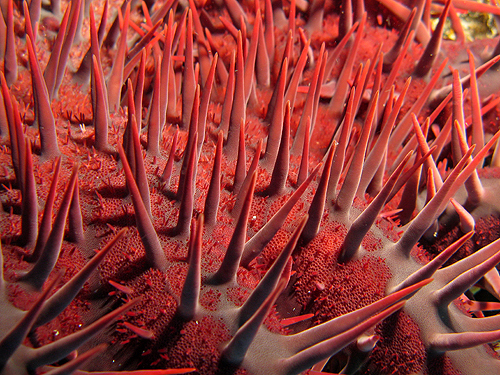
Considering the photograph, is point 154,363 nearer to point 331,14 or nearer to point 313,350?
point 313,350

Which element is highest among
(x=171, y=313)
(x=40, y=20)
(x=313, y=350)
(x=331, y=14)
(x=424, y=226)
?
(x=331, y=14)

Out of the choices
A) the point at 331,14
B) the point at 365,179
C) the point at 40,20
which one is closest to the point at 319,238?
the point at 365,179

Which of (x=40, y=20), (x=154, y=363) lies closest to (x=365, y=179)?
(x=154, y=363)

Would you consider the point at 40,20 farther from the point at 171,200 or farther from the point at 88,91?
the point at 171,200

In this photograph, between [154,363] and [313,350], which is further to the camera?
[154,363]

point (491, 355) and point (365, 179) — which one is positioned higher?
point (365, 179)

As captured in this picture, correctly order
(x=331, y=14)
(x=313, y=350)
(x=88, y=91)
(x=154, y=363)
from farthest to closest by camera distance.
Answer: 1. (x=331, y=14)
2. (x=88, y=91)
3. (x=154, y=363)
4. (x=313, y=350)

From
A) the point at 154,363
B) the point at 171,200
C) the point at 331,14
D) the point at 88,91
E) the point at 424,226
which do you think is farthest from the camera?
the point at 331,14
